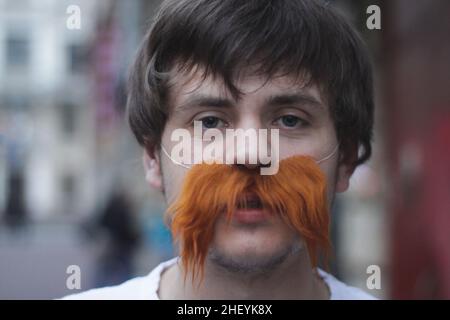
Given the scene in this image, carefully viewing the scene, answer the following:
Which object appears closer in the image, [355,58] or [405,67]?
[355,58]

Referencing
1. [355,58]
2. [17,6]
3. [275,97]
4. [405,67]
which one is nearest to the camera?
[275,97]

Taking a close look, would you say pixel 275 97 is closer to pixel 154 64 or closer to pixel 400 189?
pixel 154 64

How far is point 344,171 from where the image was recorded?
1.47 metres

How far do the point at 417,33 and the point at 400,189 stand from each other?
884 millimetres

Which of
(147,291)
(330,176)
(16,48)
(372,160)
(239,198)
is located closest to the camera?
(239,198)

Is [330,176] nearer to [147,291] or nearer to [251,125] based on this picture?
[251,125]

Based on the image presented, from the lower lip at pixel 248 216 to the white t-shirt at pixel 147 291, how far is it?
230 millimetres

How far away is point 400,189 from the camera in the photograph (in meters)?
4.00

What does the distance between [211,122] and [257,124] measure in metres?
0.08

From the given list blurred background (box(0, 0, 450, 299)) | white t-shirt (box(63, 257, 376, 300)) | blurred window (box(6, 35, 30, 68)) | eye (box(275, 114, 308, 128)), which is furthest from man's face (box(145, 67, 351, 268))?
blurred window (box(6, 35, 30, 68))

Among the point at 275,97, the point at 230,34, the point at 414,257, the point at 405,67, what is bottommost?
the point at 414,257

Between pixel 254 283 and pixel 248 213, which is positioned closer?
pixel 248 213

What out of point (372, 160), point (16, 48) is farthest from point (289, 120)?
point (16, 48)

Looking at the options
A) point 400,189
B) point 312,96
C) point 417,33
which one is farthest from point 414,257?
point 312,96
